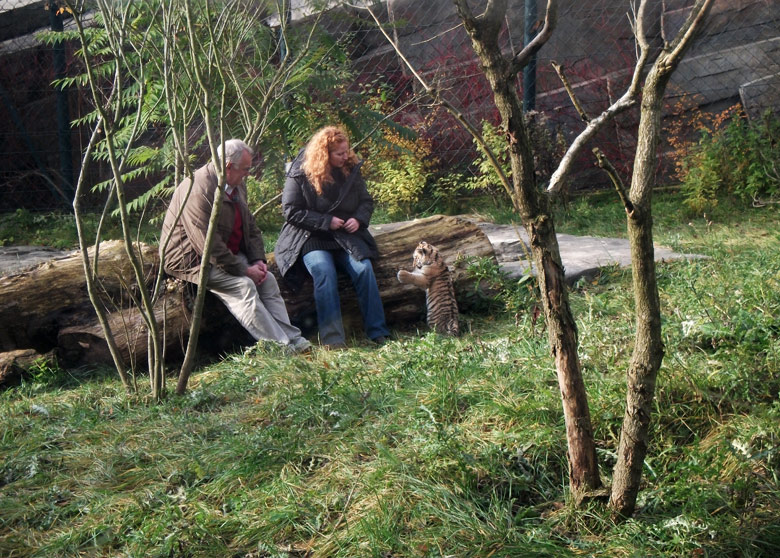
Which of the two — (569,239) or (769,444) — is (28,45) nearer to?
(569,239)

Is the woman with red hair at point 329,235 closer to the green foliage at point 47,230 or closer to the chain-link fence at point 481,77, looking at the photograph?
the green foliage at point 47,230

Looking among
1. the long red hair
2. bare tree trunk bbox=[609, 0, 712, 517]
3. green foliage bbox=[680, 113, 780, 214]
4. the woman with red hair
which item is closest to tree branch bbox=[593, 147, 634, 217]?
bare tree trunk bbox=[609, 0, 712, 517]

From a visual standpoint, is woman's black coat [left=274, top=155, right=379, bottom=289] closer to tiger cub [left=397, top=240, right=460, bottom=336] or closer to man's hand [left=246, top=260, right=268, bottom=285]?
man's hand [left=246, top=260, right=268, bottom=285]

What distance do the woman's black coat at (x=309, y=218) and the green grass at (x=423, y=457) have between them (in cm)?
175

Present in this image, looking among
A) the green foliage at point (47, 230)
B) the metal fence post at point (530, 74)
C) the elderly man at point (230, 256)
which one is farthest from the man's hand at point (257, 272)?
the metal fence post at point (530, 74)

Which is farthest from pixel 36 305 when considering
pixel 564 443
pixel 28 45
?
pixel 28 45

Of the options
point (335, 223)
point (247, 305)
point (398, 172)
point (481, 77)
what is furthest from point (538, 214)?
point (481, 77)

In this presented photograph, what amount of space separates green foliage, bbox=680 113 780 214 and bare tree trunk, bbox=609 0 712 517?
6.89 meters

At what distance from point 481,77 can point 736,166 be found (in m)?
3.58

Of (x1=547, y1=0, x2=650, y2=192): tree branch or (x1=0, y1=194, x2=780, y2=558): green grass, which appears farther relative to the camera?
(x1=0, y1=194, x2=780, y2=558): green grass

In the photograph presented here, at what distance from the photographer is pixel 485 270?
19.0ft

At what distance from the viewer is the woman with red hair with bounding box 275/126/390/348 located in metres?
6.04

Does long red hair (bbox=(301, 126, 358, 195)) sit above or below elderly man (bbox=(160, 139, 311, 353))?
above

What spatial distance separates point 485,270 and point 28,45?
24.8 ft
